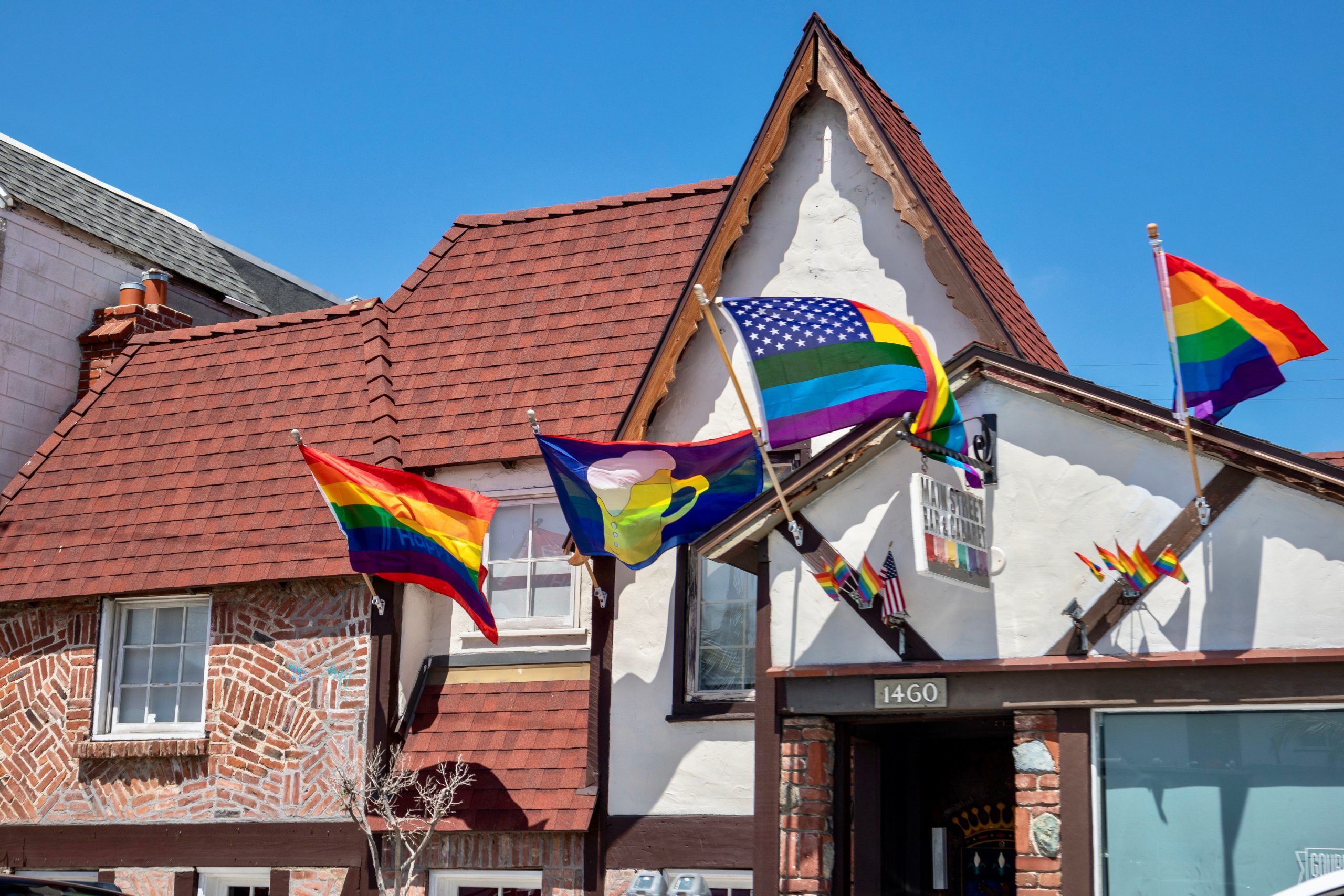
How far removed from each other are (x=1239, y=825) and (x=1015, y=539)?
6.92ft

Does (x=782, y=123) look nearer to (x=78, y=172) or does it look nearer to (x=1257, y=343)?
(x=1257, y=343)

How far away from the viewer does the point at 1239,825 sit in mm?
9023

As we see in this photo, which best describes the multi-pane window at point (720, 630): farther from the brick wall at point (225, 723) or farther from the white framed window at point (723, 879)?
the brick wall at point (225, 723)

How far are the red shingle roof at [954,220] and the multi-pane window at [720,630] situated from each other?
2972 mm

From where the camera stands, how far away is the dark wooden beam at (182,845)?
13.5 metres

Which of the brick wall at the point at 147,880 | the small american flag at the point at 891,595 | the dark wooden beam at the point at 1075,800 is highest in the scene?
the small american flag at the point at 891,595

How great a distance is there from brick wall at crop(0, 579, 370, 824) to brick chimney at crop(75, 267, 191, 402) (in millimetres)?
3829

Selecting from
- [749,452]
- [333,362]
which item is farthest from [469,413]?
[749,452]

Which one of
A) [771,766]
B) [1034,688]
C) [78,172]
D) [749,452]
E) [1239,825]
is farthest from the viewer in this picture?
[78,172]

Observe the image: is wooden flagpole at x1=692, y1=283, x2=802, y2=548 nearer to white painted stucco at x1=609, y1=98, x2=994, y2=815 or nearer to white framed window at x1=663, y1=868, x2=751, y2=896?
white painted stucco at x1=609, y1=98, x2=994, y2=815

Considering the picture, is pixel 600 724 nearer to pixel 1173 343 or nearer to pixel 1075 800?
pixel 1075 800

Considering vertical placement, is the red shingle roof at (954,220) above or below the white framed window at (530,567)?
above

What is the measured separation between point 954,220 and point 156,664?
330 inches

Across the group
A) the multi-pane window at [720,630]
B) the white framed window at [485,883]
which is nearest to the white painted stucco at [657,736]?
the multi-pane window at [720,630]
